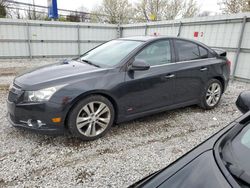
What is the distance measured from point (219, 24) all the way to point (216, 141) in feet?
22.8

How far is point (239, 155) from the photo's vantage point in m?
1.18

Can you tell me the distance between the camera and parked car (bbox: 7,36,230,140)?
2.58 m

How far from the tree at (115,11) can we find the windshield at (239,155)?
2345 centimetres

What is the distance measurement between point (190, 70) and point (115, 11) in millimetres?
21920

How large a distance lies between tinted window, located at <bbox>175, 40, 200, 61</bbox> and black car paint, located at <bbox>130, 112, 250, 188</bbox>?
258 centimetres

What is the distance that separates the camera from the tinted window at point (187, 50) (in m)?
3.68

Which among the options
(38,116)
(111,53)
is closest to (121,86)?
(111,53)

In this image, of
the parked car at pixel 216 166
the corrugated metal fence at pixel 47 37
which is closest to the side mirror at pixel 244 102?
the parked car at pixel 216 166

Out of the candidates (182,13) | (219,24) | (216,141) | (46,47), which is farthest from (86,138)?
(182,13)

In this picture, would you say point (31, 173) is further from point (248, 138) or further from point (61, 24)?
point (61, 24)

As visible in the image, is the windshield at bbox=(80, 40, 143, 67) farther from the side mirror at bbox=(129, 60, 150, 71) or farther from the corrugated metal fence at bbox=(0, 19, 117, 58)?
the corrugated metal fence at bbox=(0, 19, 117, 58)

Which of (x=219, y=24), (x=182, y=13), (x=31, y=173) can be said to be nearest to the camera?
(x=31, y=173)

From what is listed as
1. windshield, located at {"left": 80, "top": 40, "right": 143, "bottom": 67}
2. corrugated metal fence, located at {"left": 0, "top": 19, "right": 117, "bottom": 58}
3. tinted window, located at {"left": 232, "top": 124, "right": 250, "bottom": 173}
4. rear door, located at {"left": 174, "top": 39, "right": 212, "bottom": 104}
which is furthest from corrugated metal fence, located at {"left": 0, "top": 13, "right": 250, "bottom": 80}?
tinted window, located at {"left": 232, "top": 124, "right": 250, "bottom": 173}

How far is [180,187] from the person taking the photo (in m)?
1.04
